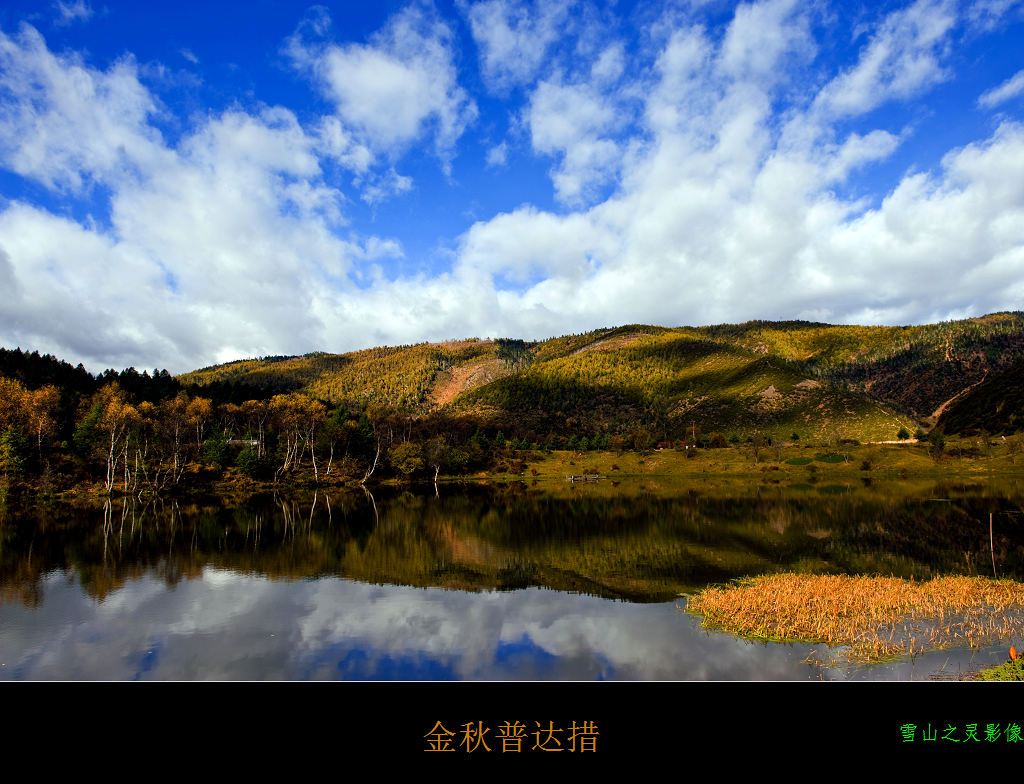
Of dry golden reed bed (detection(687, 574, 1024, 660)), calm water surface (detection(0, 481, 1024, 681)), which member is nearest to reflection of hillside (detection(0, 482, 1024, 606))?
calm water surface (detection(0, 481, 1024, 681))

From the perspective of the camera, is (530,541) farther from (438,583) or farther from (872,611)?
(872,611)

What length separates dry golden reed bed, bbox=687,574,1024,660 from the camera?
20109mm

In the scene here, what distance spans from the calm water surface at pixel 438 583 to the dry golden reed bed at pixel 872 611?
1245 millimetres

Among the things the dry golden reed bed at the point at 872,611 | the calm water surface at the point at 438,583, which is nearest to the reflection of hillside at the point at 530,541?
the calm water surface at the point at 438,583

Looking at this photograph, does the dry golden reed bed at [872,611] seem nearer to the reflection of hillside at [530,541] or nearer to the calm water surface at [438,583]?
the calm water surface at [438,583]

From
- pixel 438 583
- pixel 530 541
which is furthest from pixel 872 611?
pixel 530 541
